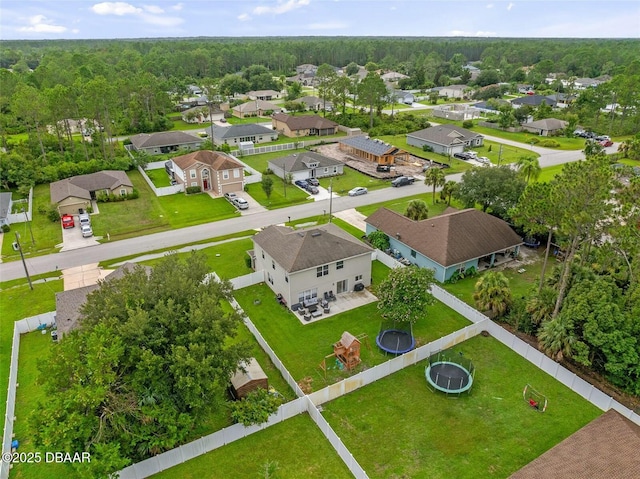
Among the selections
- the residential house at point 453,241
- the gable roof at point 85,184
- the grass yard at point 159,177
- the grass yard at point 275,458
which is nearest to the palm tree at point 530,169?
the residential house at point 453,241

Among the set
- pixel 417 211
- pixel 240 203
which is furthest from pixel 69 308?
pixel 417 211

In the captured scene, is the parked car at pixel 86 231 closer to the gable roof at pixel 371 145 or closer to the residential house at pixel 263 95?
the gable roof at pixel 371 145

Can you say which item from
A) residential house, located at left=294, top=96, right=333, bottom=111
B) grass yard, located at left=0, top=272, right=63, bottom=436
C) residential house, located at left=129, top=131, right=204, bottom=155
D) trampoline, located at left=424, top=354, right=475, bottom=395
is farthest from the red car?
residential house, located at left=294, top=96, right=333, bottom=111

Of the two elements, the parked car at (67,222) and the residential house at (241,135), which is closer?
the parked car at (67,222)

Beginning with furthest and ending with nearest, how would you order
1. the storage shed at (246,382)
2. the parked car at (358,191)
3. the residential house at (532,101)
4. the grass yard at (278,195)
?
the residential house at (532,101) → the parked car at (358,191) → the grass yard at (278,195) → the storage shed at (246,382)

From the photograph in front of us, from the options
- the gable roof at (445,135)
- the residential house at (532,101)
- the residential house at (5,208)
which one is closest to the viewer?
the residential house at (5,208)

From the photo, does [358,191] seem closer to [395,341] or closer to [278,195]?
[278,195]

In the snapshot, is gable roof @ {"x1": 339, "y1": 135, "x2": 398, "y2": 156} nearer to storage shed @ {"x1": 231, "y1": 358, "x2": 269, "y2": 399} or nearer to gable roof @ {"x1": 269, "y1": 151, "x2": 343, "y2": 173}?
gable roof @ {"x1": 269, "y1": 151, "x2": 343, "y2": 173}
